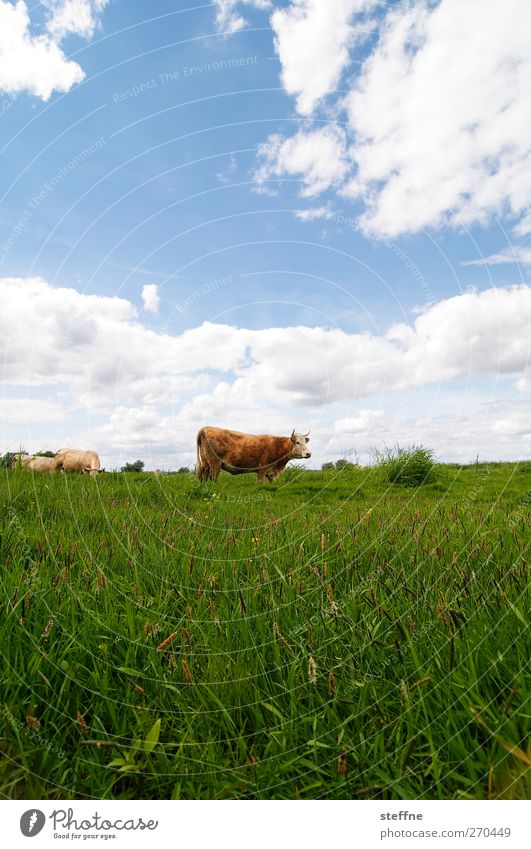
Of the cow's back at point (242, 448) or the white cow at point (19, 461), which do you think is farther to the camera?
the cow's back at point (242, 448)

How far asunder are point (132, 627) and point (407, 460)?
1190 cm

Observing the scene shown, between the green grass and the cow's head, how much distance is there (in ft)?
48.0

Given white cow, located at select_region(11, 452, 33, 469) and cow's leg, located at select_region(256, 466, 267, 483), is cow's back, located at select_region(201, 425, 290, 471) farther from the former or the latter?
white cow, located at select_region(11, 452, 33, 469)

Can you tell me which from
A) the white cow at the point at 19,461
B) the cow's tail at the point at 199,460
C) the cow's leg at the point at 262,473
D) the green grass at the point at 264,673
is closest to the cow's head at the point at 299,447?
the cow's leg at the point at 262,473

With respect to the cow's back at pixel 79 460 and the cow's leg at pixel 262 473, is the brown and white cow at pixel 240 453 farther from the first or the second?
the cow's back at pixel 79 460

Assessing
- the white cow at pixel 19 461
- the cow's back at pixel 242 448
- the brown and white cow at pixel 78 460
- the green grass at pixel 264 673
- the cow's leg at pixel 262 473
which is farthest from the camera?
the cow's leg at pixel 262 473

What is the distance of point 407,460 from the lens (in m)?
13.7

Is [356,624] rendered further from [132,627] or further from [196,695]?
[132,627]

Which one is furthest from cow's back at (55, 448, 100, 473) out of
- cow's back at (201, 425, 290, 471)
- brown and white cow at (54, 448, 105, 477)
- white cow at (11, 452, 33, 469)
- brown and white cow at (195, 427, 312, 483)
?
cow's back at (201, 425, 290, 471)

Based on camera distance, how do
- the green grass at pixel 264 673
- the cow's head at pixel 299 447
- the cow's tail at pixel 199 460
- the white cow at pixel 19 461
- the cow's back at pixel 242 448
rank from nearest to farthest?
the green grass at pixel 264 673 → the white cow at pixel 19 461 → the cow's tail at pixel 199 460 → the cow's back at pixel 242 448 → the cow's head at pixel 299 447

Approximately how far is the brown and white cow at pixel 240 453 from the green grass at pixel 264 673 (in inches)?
493

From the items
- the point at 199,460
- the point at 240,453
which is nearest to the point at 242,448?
the point at 240,453

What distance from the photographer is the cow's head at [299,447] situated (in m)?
18.8

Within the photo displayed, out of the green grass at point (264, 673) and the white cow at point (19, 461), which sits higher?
the white cow at point (19, 461)
